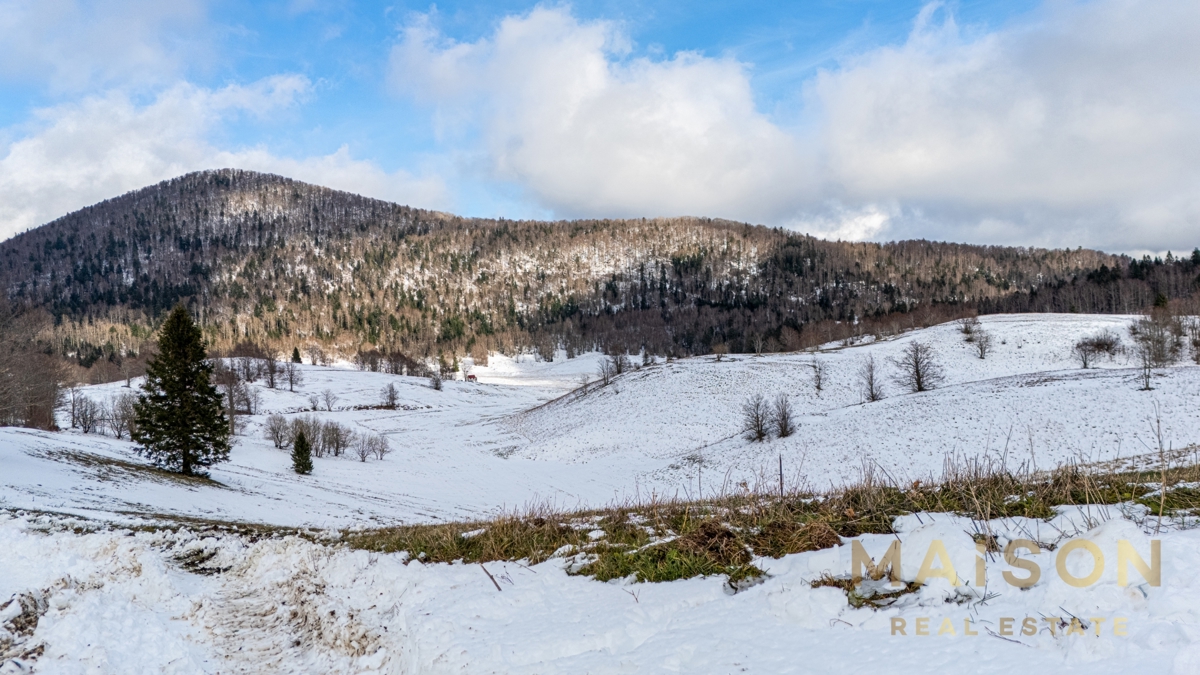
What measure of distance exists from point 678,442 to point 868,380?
63.4ft

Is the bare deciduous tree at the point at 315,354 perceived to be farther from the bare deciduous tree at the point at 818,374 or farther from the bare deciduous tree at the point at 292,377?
the bare deciduous tree at the point at 818,374

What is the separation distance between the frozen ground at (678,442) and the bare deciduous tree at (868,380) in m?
0.80

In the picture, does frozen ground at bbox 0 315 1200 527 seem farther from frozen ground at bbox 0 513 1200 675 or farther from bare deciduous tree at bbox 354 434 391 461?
frozen ground at bbox 0 513 1200 675

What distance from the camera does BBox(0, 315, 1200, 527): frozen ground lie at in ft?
76.1

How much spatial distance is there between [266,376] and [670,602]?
129619 mm

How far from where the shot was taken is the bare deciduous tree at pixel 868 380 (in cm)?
5303

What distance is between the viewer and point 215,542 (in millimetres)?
11297

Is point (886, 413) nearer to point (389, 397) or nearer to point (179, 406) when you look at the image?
point (179, 406)

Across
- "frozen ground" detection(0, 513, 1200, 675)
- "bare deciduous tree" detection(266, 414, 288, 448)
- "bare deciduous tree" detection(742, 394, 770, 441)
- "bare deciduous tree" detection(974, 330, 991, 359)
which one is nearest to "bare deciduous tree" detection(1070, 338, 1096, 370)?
"bare deciduous tree" detection(974, 330, 991, 359)

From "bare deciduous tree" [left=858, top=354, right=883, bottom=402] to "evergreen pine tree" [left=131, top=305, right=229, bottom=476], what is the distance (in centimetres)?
4896

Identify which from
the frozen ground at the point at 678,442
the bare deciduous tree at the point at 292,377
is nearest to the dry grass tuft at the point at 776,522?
the frozen ground at the point at 678,442

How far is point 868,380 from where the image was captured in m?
53.9

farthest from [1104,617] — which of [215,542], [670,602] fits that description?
[215,542]

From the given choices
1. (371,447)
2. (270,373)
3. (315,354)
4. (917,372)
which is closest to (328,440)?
(371,447)
